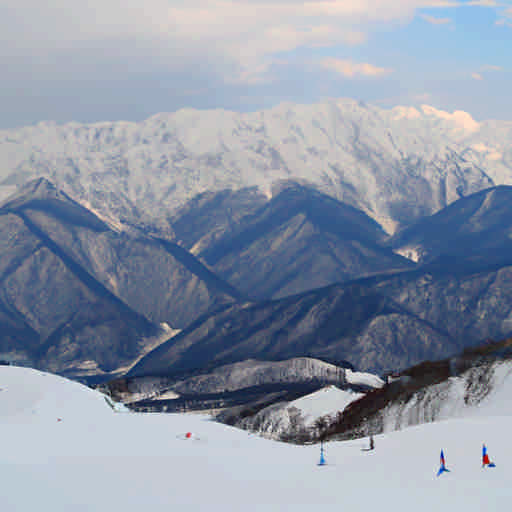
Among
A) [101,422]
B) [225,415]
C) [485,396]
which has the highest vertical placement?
[101,422]

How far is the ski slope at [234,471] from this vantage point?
107 feet

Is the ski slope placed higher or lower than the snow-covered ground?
higher

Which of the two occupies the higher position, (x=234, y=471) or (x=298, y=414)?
(x=234, y=471)

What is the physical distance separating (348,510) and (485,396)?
169ft

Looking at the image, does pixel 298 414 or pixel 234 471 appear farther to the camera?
pixel 298 414

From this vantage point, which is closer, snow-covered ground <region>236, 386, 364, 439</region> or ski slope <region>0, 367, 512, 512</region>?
ski slope <region>0, 367, 512, 512</region>

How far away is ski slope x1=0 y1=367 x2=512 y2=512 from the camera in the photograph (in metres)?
32.5

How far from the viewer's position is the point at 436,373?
377ft

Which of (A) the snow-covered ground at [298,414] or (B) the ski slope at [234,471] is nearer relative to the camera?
(B) the ski slope at [234,471]

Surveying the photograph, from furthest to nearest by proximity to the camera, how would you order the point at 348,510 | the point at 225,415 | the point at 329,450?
the point at 225,415, the point at 329,450, the point at 348,510

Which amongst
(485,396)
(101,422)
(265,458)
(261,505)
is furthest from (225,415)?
(261,505)

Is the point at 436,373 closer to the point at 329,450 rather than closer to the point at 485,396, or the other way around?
the point at 485,396

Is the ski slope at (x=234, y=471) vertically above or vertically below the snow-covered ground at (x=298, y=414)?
above

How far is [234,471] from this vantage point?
39438 mm
